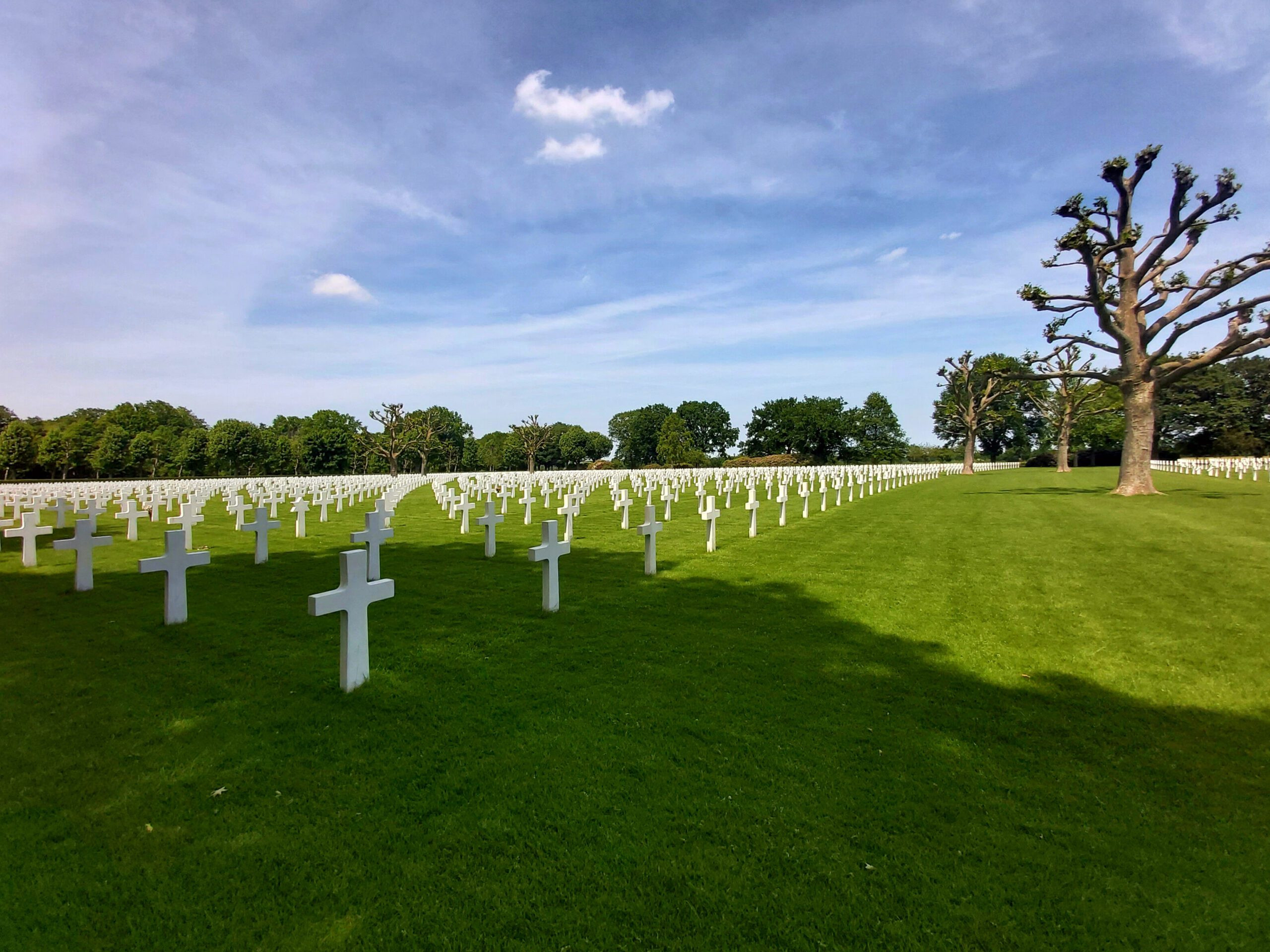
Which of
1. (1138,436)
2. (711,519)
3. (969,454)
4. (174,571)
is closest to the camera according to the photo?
(174,571)

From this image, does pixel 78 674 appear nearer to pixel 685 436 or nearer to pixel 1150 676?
pixel 1150 676

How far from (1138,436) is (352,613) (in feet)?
77.0

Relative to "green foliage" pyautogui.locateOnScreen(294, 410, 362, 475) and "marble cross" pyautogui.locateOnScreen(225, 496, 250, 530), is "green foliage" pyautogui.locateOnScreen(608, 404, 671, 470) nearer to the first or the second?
"green foliage" pyautogui.locateOnScreen(294, 410, 362, 475)

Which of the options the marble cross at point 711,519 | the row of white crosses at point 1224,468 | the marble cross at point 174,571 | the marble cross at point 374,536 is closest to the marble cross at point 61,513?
the marble cross at point 374,536

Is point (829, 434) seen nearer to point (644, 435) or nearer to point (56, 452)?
point (644, 435)

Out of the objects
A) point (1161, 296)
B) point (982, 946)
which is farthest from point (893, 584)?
point (1161, 296)

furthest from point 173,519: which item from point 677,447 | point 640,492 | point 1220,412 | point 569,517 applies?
point 677,447

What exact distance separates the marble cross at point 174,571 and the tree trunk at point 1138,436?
23.2 meters

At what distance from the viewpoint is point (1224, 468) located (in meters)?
31.1

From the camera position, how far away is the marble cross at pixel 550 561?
6273mm

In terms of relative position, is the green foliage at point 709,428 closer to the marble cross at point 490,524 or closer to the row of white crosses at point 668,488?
the row of white crosses at point 668,488

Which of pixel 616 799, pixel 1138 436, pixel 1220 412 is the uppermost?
pixel 1220 412

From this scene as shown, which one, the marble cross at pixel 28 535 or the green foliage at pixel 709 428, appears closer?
the marble cross at pixel 28 535

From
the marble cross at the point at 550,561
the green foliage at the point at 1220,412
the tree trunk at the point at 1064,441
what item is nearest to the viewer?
the marble cross at the point at 550,561
